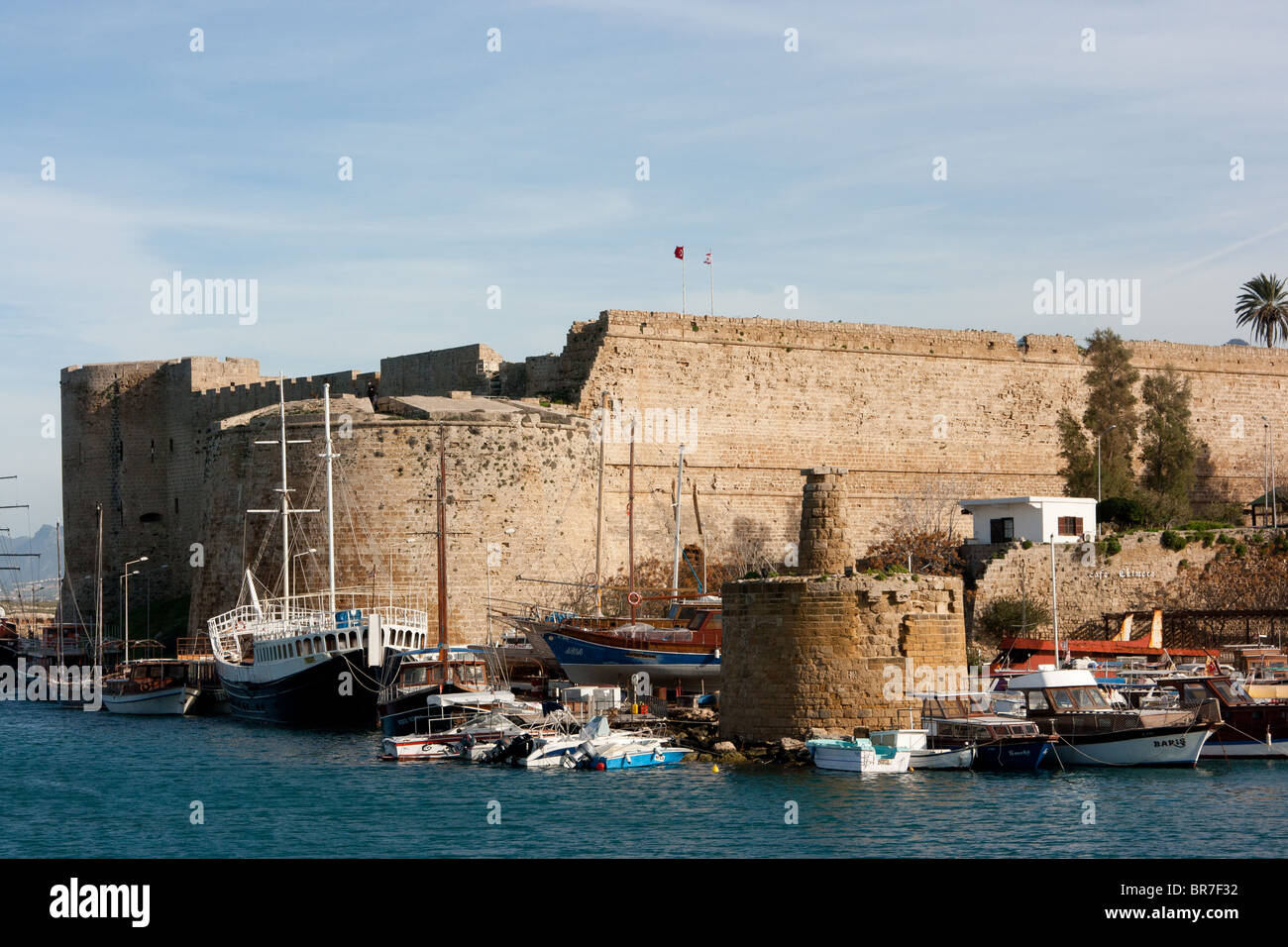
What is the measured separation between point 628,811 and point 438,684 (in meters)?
10.0

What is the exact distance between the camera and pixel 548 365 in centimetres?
4166

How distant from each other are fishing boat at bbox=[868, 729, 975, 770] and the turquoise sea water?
0.21 meters

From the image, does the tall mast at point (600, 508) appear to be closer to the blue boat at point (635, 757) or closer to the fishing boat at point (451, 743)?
the fishing boat at point (451, 743)

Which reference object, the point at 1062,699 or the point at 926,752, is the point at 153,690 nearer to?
the point at 926,752

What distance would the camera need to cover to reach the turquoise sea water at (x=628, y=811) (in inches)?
675

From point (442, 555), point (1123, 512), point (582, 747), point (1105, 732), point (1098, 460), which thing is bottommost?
point (582, 747)

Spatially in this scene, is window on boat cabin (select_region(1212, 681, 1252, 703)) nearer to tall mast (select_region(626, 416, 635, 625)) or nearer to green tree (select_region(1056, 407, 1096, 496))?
tall mast (select_region(626, 416, 635, 625))

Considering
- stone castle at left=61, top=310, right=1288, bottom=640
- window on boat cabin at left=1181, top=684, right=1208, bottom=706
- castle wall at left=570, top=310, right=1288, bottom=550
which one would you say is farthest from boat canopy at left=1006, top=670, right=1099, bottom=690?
castle wall at left=570, top=310, right=1288, bottom=550

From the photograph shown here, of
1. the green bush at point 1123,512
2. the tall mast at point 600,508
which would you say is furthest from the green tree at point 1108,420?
the tall mast at point 600,508

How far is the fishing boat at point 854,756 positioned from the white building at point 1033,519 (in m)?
18.2

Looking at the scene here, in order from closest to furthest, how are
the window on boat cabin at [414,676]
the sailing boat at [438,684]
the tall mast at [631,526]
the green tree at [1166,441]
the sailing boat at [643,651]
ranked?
the sailing boat at [438,684] → the window on boat cabin at [414,676] → the sailing boat at [643,651] → the tall mast at [631,526] → the green tree at [1166,441]

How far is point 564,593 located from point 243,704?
25.3 ft

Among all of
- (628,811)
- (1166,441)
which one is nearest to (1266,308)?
(1166,441)

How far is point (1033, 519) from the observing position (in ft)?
128
